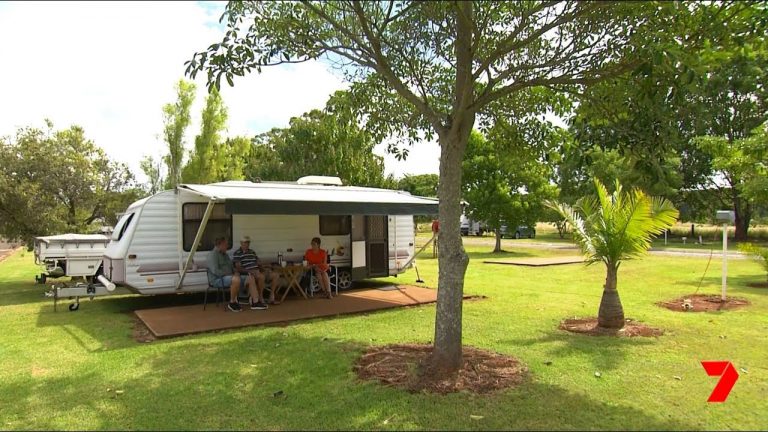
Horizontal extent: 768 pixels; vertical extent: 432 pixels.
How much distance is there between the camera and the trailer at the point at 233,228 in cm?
896

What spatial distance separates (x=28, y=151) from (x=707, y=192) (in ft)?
128

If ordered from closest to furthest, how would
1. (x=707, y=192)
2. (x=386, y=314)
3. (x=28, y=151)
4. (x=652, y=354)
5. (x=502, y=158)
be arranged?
(x=652, y=354)
(x=502, y=158)
(x=386, y=314)
(x=28, y=151)
(x=707, y=192)

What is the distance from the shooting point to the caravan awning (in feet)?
26.9

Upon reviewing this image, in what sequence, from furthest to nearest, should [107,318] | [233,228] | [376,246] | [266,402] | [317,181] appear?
[317,181]
[376,246]
[233,228]
[107,318]
[266,402]

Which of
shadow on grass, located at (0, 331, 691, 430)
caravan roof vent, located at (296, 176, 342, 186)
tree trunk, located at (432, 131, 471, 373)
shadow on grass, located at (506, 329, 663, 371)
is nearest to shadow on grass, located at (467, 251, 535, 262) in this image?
caravan roof vent, located at (296, 176, 342, 186)

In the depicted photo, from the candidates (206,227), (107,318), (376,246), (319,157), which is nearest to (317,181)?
(376,246)

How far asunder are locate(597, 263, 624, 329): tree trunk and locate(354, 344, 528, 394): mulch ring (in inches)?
91.3

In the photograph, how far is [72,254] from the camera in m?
11.6

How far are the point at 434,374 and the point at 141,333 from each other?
15.5 ft

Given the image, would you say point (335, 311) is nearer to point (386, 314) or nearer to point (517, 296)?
point (386, 314)

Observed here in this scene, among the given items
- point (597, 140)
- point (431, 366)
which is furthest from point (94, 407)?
point (597, 140)

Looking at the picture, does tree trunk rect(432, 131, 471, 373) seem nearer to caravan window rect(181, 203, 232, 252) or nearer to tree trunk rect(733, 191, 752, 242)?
caravan window rect(181, 203, 232, 252)

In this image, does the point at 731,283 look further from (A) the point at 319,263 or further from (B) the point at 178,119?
(B) the point at 178,119

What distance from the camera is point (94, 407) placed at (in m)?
4.69
